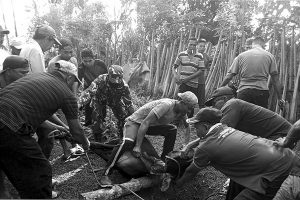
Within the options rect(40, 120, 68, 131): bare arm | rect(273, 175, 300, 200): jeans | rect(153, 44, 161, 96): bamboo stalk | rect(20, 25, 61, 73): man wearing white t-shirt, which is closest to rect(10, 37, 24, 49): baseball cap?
rect(20, 25, 61, 73): man wearing white t-shirt

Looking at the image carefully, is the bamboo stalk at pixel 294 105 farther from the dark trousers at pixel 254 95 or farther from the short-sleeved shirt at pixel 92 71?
the short-sleeved shirt at pixel 92 71

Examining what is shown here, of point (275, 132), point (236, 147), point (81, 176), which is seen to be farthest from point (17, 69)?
point (275, 132)

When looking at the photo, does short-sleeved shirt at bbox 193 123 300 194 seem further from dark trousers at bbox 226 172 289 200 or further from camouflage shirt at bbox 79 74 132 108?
camouflage shirt at bbox 79 74 132 108

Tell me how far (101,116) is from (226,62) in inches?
126

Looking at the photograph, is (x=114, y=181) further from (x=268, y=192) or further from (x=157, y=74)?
(x=157, y=74)

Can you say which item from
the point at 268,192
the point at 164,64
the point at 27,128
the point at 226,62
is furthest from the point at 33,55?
the point at 164,64

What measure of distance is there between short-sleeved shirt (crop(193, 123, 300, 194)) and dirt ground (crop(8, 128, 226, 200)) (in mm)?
1253

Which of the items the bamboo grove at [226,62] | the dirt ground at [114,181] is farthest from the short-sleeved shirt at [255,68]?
the dirt ground at [114,181]

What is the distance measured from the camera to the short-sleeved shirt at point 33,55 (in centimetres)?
390

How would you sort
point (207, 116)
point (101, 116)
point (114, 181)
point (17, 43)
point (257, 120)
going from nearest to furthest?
1. point (207, 116)
2. point (257, 120)
3. point (114, 181)
4. point (17, 43)
5. point (101, 116)

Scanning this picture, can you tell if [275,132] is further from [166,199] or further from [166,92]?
[166,92]

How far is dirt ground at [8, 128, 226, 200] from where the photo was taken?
395cm

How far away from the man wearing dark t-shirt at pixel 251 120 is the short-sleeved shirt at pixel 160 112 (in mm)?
899

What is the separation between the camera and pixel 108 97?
5.25 metres
